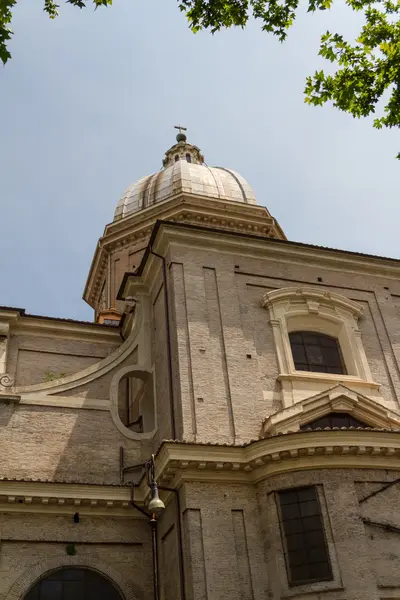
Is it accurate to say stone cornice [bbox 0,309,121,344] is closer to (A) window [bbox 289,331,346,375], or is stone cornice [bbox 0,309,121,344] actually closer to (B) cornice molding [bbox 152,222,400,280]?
(B) cornice molding [bbox 152,222,400,280]

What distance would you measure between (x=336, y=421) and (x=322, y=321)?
142 inches

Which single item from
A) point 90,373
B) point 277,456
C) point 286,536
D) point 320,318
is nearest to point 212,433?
point 277,456

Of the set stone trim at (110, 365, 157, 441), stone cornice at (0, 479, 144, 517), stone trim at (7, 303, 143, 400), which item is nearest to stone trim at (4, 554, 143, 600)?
stone cornice at (0, 479, 144, 517)

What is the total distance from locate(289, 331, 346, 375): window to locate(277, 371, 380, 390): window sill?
0.37 meters

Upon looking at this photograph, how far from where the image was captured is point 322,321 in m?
18.8

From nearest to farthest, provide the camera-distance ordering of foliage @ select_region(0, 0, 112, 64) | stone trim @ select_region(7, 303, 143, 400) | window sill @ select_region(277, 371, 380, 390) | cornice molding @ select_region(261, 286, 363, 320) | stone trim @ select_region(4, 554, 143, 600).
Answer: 1. foliage @ select_region(0, 0, 112, 64)
2. stone trim @ select_region(4, 554, 143, 600)
3. window sill @ select_region(277, 371, 380, 390)
4. stone trim @ select_region(7, 303, 143, 400)
5. cornice molding @ select_region(261, 286, 363, 320)

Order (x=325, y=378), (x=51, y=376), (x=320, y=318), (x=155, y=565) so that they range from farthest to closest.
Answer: (x=51, y=376) < (x=320, y=318) < (x=325, y=378) < (x=155, y=565)

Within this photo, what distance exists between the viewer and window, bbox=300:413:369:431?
15883 millimetres

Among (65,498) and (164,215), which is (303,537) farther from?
(164,215)

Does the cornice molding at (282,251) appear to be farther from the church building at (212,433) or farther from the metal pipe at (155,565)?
the metal pipe at (155,565)

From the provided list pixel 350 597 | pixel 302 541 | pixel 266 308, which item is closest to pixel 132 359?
pixel 266 308

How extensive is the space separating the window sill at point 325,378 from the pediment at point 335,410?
0.94 meters

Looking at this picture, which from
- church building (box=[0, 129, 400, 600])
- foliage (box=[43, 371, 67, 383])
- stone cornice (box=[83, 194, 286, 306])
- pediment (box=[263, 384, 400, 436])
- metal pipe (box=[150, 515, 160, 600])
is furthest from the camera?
stone cornice (box=[83, 194, 286, 306])

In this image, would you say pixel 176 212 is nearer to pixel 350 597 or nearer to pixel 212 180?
pixel 212 180
